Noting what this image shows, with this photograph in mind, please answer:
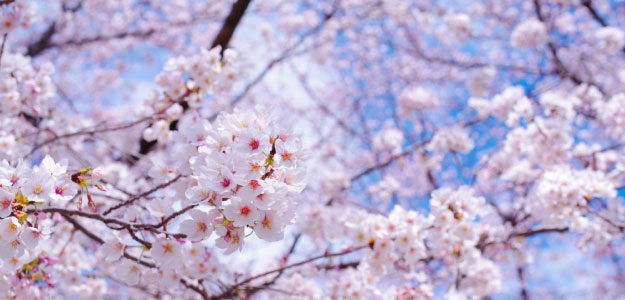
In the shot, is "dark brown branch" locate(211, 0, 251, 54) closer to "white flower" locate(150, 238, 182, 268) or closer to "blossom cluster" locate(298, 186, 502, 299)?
"blossom cluster" locate(298, 186, 502, 299)

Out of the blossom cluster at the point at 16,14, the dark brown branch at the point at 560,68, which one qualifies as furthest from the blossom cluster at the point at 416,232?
the dark brown branch at the point at 560,68

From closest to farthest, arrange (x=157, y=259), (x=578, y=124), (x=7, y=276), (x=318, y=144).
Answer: (x=157, y=259), (x=7, y=276), (x=578, y=124), (x=318, y=144)

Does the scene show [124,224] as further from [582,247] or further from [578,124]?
[578,124]

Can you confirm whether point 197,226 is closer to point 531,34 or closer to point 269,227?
point 269,227

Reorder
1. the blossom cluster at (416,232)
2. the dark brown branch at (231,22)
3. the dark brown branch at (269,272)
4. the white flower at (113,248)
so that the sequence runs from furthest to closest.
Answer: the dark brown branch at (231,22), the blossom cluster at (416,232), the dark brown branch at (269,272), the white flower at (113,248)

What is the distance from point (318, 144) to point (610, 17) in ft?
23.3

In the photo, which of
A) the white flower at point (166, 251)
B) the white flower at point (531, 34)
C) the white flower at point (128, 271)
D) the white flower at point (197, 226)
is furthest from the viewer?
the white flower at point (531, 34)

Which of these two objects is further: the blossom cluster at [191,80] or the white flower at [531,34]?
the white flower at [531,34]

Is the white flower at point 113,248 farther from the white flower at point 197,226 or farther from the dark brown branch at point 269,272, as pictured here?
the dark brown branch at point 269,272

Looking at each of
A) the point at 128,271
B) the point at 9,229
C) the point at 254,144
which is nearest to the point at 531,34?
the point at 254,144

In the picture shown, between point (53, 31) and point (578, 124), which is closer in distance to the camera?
point (578, 124)

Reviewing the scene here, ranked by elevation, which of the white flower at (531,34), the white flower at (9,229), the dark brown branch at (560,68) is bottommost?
the dark brown branch at (560,68)

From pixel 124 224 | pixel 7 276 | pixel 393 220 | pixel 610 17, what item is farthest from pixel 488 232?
pixel 610 17

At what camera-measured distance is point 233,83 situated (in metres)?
3.27
